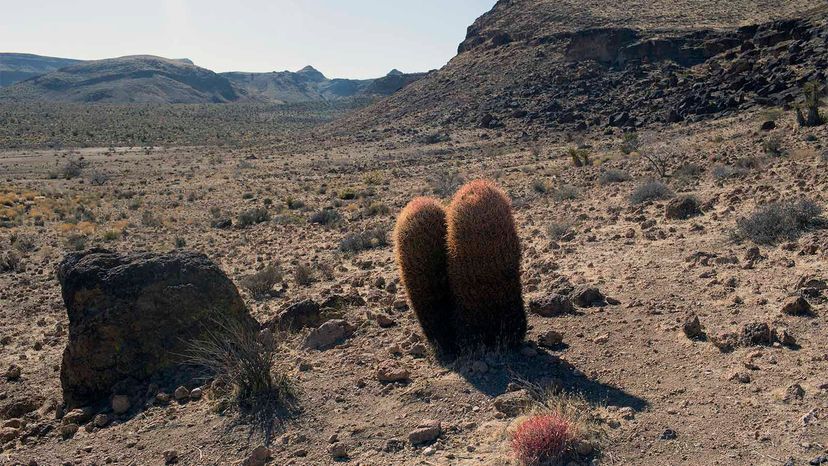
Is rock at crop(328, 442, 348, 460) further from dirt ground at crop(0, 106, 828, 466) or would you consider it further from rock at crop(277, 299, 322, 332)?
rock at crop(277, 299, 322, 332)

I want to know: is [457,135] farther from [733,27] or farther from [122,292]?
[122,292]

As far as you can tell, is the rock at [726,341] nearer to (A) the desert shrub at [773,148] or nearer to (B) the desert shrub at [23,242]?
(A) the desert shrub at [773,148]

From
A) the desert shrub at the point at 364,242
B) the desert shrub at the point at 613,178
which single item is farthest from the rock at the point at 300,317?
the desert shrub at the point at 613,178

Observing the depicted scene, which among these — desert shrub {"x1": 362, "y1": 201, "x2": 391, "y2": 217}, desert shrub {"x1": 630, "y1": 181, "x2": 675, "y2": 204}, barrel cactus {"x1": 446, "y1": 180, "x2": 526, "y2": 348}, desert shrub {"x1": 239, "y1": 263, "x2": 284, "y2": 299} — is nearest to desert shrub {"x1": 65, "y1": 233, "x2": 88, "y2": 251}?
desert shrub {"x1": 362, "y1": 201, "x2": 391, "y2": 217}

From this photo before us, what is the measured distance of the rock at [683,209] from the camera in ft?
36.1

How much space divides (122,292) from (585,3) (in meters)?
58.3

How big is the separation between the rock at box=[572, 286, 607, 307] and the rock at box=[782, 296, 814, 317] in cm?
180

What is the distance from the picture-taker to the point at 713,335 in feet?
19.0

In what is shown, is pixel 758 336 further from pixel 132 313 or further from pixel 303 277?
pixel 303 277

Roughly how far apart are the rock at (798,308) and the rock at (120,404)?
6147mm

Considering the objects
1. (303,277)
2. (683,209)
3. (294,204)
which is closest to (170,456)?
(303,277)

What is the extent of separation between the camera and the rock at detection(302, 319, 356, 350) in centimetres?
707

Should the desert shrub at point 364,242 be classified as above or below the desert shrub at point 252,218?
above

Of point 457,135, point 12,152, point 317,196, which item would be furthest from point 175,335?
point 12,152
